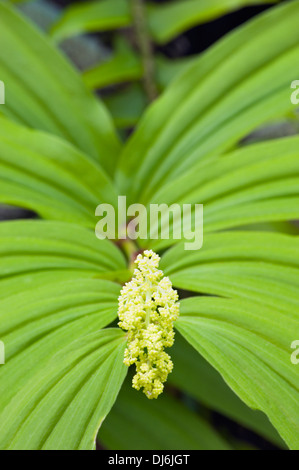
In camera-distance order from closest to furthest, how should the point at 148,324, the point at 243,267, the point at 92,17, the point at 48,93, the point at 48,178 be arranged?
the point at 148,324 → the point at 243,267 → the point at 48,178 → the point at 48,93 → the point at 92,17

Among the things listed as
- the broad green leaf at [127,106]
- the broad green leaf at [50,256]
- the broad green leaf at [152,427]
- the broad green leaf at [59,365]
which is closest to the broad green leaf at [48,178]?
the broad green leaf at [50,256]

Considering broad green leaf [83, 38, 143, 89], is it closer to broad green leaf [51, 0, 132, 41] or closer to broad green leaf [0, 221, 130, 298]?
broad green leaf [51, 0, 132, 41]

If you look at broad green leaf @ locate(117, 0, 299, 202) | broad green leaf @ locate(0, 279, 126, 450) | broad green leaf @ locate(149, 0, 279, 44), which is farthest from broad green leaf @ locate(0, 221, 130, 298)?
broad green leaf @ locate(149, 0, 279, 44)

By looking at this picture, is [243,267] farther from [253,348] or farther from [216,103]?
[216,103]

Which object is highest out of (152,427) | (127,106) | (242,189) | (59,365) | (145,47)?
(145,47)

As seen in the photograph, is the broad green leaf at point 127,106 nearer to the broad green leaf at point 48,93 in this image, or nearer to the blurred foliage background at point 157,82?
the blurred foliage background at point 157,82

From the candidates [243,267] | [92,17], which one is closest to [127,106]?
[92,17]
